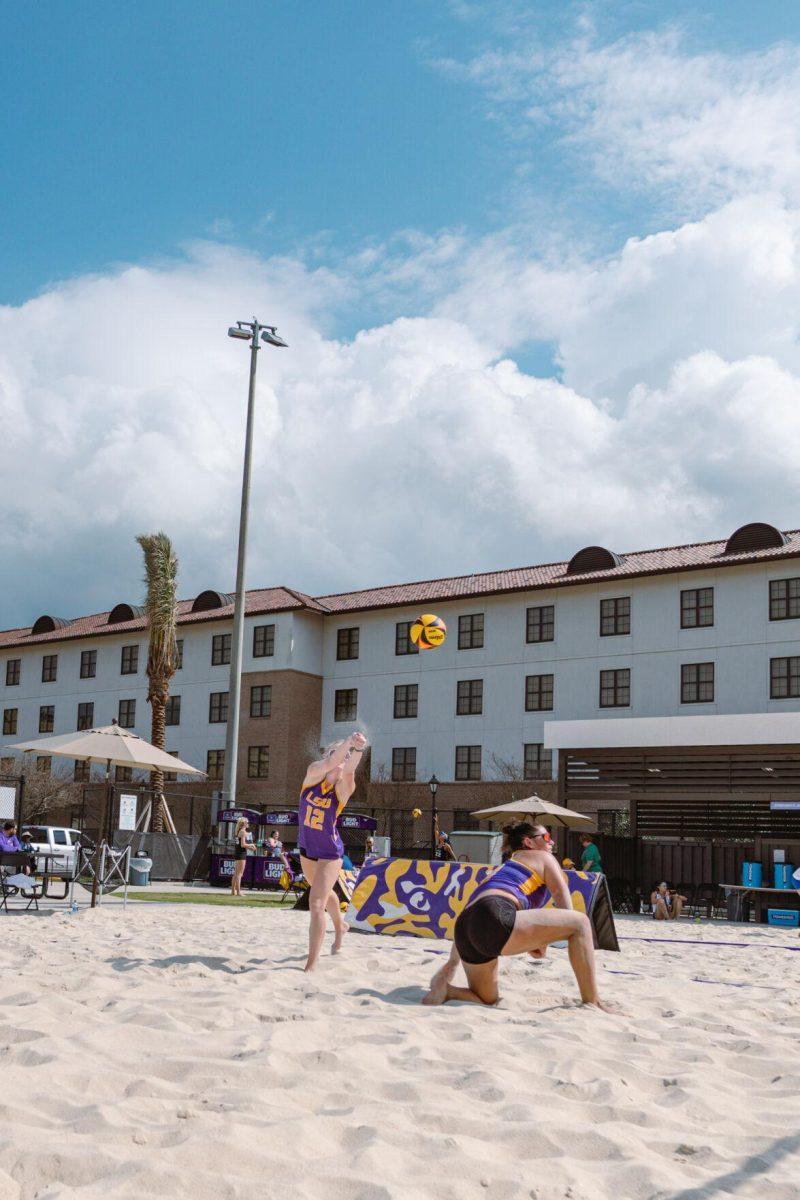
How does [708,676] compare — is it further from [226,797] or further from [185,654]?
[185,654]

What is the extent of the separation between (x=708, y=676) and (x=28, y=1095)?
37.3m

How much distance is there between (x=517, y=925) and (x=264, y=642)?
142 feet

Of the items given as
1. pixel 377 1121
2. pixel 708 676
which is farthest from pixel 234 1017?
pixel 708 676

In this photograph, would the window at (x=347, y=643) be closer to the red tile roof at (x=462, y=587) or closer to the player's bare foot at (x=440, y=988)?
the red tile roof at (x=462, y=587)

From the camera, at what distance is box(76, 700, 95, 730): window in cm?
5469

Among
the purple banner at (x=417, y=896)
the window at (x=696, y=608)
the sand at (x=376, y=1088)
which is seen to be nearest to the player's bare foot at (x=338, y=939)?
the sand at (x=376, y=1088)

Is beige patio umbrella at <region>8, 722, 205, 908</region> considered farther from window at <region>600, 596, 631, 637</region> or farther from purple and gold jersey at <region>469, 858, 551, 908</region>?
window at <region>600, 596, 631, 637</region>

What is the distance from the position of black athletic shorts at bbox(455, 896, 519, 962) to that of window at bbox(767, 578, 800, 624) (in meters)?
34.1

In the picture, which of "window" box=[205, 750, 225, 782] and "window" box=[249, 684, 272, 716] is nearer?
"window" box=[249, 684, 272, 716]

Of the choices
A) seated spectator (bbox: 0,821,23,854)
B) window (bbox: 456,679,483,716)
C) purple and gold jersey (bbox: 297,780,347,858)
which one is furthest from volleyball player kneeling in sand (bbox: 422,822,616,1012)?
window (bbox: 456,679,483,716)

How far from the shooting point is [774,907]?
20062mm

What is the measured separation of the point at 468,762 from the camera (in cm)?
4428

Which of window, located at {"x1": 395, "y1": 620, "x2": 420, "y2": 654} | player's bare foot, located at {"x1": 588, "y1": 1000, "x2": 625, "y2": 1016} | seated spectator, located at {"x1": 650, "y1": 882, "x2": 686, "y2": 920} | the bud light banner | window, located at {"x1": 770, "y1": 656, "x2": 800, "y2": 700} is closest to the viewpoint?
player's bare foot, located at {"x1": 588, "y1": 1000, "x2": 625, "y2": 1016}

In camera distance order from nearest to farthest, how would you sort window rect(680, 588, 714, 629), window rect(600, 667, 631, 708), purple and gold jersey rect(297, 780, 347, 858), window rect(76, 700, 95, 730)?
purple and gold jersey rect(297, 780, 347, 858) → window rect(680, 588, 714, 629) → window rect(600, 667, 631, 708) → window rect(76, 700, 95, 730)
